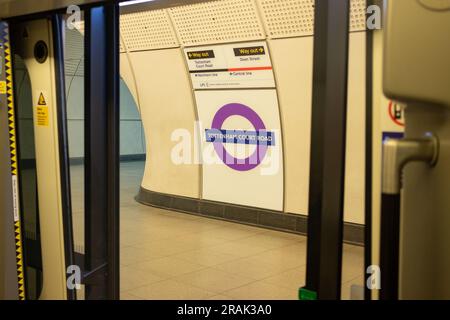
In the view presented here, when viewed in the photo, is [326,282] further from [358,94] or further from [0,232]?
[358,94]

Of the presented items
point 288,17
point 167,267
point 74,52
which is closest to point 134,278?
point 167,267

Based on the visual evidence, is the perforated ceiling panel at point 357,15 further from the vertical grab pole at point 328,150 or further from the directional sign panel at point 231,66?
the vertical grab pole at point 328,150

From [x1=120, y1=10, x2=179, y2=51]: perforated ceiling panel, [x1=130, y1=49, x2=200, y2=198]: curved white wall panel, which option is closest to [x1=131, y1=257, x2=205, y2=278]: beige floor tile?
[x1=130, y1=49, x2=200, y2=198]: curved white wall panel

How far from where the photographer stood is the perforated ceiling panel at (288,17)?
603 cm

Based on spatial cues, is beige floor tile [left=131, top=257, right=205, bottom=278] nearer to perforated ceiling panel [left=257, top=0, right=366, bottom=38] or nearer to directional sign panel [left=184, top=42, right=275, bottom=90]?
directional sign panel [left=184, top=42, right=275, bottom=90]

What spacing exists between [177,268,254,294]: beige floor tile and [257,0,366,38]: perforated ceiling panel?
2993 mm

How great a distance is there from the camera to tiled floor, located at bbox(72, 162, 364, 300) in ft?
15.3

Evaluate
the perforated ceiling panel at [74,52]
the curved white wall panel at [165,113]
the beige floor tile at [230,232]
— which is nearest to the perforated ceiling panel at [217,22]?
the curved white wall panel at [165,113]

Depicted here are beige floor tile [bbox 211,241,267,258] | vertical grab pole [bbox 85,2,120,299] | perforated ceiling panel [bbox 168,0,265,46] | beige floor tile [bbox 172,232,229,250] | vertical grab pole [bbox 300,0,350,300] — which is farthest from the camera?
perforated ceiling panel [bbox 168,0,265,46]

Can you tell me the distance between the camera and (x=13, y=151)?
3.01 metres

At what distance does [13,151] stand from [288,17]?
4.12 metres

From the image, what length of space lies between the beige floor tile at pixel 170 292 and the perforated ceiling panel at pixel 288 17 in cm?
330

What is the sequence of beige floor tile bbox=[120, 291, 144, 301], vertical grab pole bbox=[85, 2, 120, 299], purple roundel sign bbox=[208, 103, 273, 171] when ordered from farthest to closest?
purple roundel sign bbox=[208, 103, 273, 171] → beige floor tile bbox=[120, 291, 144, 301] → vertical grab pole bbox=[85, 2, 120, 299]

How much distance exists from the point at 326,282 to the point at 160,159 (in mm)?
7125
